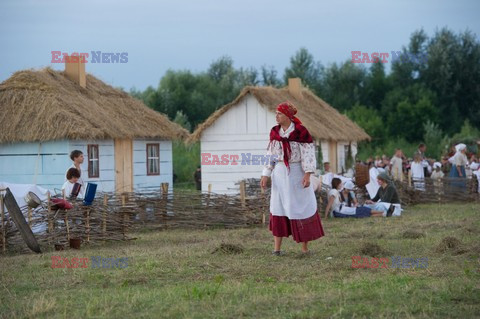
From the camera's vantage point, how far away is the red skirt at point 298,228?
11.1m

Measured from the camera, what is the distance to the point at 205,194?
17688mm

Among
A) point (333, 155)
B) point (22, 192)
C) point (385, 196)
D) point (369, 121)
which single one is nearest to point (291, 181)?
point (22, 192)

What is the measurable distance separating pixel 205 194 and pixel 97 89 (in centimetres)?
826

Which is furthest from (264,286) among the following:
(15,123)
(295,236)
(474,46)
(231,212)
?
(474,46)

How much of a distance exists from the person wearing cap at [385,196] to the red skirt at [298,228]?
28.6ft

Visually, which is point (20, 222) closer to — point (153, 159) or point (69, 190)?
point (69, 190)

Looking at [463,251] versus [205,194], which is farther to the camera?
[205,194]

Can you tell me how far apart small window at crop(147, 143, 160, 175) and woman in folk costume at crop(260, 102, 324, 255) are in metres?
13.8

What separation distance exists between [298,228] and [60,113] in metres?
11.6

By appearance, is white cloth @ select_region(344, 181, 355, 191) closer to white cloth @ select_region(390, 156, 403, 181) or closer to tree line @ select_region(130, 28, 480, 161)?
white cloth @ select_region(390, 156, 403, 181)

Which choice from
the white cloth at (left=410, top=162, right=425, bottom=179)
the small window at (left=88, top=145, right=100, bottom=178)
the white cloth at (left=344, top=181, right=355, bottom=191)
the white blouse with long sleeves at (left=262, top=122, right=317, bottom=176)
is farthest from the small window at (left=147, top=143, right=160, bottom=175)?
the white blouse with long sleeves at (left=262, top=122, right=317, bottom=176)

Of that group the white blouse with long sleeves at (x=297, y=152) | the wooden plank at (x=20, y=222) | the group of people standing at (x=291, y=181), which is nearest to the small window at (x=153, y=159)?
the wooden plank at (x=20, y=222)

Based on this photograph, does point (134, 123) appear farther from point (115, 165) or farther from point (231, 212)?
point (231, 212)

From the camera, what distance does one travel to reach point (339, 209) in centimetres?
1991
